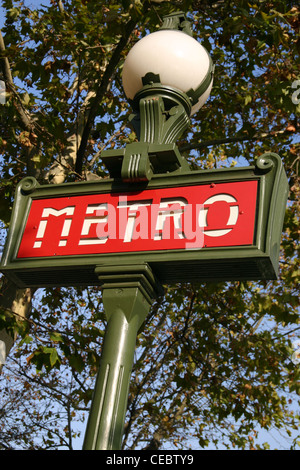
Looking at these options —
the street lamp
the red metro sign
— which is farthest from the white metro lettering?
the street lamp

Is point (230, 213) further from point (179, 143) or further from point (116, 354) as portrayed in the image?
point (179, 143)

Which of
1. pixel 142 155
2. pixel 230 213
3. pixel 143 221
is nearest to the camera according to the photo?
pixel 230 213

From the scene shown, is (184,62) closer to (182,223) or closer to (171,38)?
(171,38)

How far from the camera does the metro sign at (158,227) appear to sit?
7.27 ft

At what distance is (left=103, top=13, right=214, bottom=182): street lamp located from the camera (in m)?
2.59

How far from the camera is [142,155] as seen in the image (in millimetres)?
2514

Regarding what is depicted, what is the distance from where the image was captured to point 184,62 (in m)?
2.80

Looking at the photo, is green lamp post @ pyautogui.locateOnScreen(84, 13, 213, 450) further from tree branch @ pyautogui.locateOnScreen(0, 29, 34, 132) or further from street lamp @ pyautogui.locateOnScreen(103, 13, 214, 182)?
tree branch @ pyautogui.locateOnScreen(0, 29, 34, 132)

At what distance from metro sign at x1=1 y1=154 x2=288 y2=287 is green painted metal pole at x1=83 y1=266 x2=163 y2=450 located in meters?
0.09

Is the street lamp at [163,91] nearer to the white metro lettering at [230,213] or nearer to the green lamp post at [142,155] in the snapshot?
the green lamp post at [142,155]

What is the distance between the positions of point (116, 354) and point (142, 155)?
3.00 ft

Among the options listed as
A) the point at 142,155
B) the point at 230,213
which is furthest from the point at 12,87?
the point at 230,213
